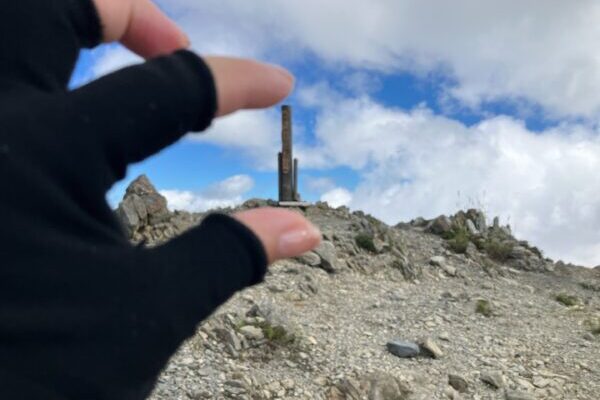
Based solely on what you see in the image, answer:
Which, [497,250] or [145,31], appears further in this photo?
[497,250]

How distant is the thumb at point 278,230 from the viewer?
97cm

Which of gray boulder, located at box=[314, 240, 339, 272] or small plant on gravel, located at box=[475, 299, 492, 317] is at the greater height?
gray boulder, located at box=[314, 240, 339, 272]

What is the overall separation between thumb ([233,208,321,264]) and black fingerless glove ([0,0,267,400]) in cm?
2

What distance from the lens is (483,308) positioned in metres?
7.82

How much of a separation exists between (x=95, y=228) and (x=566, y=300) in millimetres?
9282

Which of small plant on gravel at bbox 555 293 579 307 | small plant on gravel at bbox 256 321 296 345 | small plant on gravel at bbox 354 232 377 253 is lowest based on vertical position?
small plant on gravel at bbox 256 321 296 345

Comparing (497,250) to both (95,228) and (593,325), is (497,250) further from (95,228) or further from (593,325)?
(95,228)

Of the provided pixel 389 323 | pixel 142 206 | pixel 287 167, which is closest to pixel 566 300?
pixel 389 323

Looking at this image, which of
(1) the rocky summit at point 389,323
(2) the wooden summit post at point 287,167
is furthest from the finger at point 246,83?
(2) the wooden summit post at point 287,167

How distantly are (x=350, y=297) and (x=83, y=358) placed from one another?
677 cm

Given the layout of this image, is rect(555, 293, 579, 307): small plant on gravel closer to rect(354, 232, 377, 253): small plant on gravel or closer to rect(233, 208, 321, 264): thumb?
rect(354, 232, 377, 253): small plant on gravel

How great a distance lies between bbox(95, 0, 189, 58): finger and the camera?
1.09 m

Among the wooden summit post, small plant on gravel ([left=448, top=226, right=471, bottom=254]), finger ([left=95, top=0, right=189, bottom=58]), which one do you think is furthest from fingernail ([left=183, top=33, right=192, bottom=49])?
the wooden summit post

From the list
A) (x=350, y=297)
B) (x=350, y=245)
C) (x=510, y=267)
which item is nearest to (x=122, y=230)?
(x=350, y=297)
